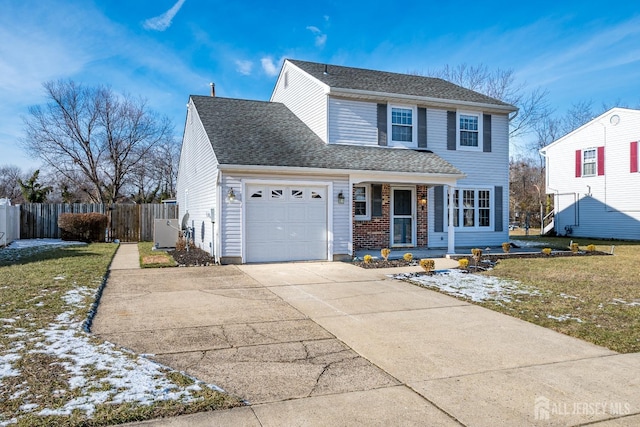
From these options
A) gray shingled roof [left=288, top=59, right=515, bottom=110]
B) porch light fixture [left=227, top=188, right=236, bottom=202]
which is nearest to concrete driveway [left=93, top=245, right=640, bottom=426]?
porch light fixture [left=227, top=188, right=236, bottom=202]

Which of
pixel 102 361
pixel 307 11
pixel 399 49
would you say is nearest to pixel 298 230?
pixel 102 361

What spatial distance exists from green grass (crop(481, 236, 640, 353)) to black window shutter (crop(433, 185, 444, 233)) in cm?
300

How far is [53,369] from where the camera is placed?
12.9ft

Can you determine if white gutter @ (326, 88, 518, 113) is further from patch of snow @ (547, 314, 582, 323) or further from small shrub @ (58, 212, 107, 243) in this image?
small shrub @ (58, 212, 107, 243)

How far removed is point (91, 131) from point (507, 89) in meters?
28.4

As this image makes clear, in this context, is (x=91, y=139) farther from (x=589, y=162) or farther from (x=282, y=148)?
(x=589, y=162)

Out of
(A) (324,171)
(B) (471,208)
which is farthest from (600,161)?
(A) (324,171)

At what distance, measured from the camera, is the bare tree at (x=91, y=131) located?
25766 mm

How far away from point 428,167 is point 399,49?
1316 centimetres

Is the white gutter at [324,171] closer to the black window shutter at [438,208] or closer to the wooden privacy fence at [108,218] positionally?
the black window shutter at [438,208]

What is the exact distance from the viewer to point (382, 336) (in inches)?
207

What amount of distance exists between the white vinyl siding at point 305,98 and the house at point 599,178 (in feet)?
51.1

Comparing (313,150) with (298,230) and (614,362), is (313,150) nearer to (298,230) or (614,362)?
(298,230)

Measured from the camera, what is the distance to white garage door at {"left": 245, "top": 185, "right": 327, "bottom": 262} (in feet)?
38.5
